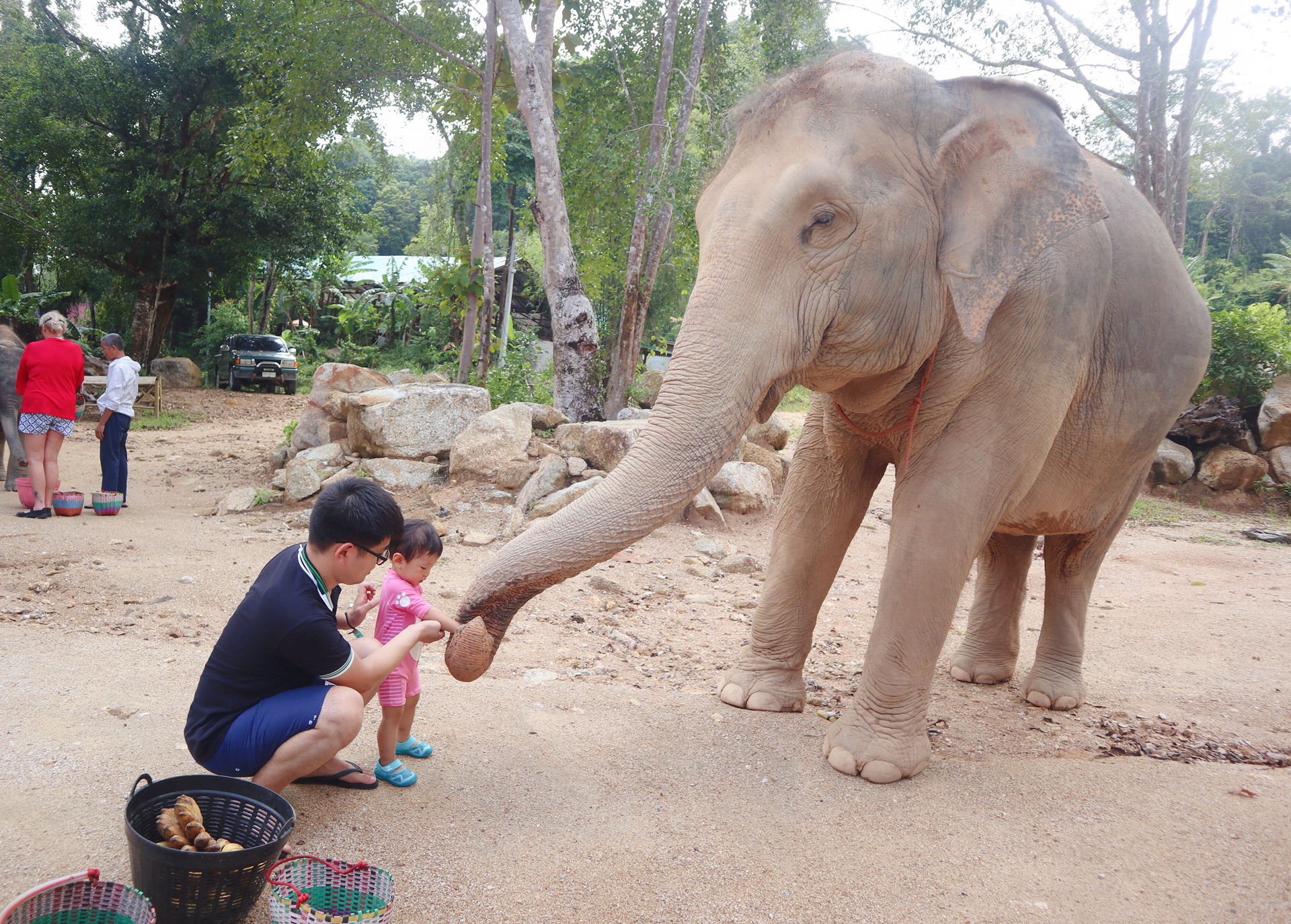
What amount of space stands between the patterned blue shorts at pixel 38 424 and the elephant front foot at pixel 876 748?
7344 mm

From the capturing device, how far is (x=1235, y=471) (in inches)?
501

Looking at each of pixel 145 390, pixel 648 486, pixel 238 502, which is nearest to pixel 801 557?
pixel 648 486

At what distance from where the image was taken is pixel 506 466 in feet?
27.6

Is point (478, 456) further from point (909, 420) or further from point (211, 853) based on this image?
point (211, 853)

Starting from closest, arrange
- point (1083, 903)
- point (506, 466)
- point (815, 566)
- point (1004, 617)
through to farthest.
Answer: point (1083, 903) < point (815, 566) < point (1004, 617) < point (506, 466)

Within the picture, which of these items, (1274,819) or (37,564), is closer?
(1274,819)

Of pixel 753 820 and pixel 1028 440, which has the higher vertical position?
pixel 1028 440

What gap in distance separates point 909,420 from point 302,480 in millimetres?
6691

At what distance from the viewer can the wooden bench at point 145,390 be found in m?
15.7

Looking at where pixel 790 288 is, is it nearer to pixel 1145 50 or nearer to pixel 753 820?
pixel 753 820

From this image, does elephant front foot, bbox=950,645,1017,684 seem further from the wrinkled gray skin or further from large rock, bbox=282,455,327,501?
the wrinkled gray skin

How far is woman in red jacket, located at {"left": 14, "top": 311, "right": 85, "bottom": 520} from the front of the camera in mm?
8008

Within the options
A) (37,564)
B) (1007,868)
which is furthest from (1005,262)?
(37,564)

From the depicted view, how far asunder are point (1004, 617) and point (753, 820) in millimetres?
2736
